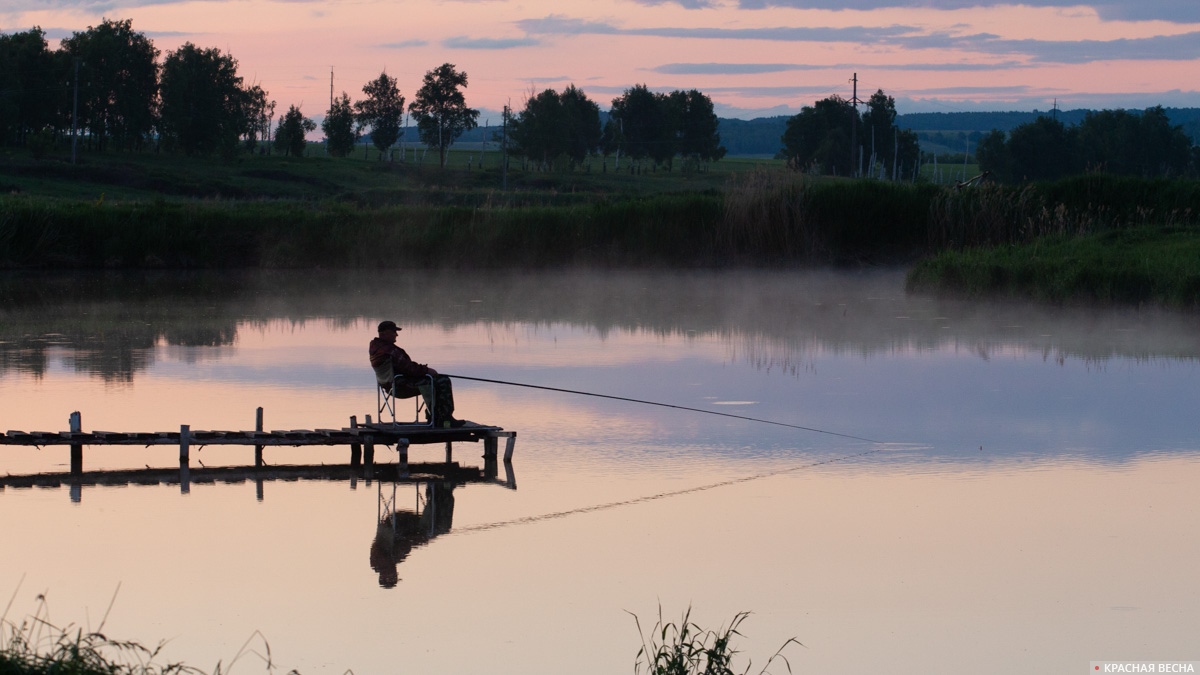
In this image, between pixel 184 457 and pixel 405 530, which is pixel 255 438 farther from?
pixel 405 530

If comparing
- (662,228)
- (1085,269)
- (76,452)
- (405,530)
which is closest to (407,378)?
(405,530)

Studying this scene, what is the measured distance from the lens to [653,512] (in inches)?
343

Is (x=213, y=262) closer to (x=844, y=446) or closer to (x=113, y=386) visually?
(x=113, y=386)

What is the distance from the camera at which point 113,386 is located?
45.3 feet

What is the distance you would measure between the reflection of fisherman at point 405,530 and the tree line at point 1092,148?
75785 millimetres

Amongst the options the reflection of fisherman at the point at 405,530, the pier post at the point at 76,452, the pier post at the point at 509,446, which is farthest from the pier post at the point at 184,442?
the pier post at the point at 509,446

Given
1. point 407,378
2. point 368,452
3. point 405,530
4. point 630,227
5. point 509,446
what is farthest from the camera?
point 630,227

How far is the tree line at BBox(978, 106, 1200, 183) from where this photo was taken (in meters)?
84.3

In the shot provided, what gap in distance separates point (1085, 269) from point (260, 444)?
46.4 feet

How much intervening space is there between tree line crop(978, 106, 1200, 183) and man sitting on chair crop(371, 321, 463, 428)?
7463 centimetres

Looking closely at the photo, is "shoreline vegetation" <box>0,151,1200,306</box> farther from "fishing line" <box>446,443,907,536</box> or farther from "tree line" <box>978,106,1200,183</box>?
"tree line" <box>978,106,1200,183</box>

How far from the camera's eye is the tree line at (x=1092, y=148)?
84312mm

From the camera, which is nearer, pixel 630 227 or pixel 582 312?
pixel 582 312

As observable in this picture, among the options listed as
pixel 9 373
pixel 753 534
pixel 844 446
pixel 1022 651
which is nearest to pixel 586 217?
pixel 9 373
